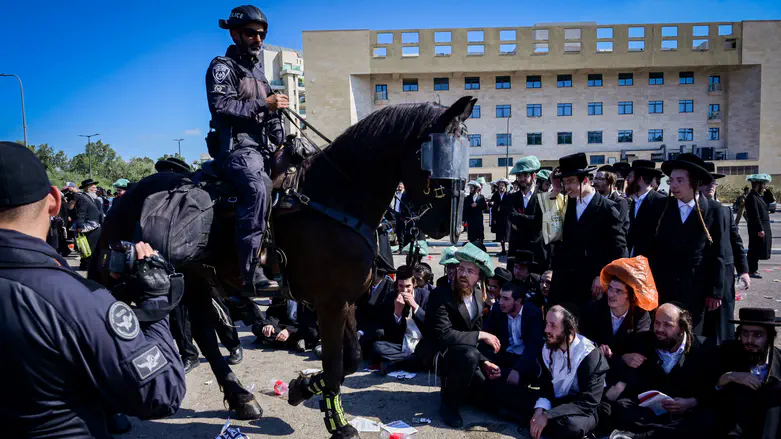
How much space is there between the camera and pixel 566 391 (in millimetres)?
4250

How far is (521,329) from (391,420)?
65.3 inches

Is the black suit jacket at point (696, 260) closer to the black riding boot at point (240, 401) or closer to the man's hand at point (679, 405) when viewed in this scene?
the man's hand at point (679, 405)

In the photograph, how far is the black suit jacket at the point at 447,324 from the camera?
15.4 feet

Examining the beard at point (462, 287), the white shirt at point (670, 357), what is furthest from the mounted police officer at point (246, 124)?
the white shirt at point (670, 357)

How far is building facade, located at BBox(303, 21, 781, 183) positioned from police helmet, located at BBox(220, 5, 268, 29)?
173 feet

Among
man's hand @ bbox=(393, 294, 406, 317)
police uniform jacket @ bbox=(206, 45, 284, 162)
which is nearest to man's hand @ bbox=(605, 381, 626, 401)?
man's hand @ bbox=(393, 294, 406, 317)

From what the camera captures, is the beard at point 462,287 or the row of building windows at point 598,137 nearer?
the beard at point 462,287

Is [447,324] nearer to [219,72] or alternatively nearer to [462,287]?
[462,287]

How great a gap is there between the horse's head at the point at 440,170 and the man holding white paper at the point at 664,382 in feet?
6.89

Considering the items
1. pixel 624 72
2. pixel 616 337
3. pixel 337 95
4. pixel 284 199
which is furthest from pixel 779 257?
pixel 624 72

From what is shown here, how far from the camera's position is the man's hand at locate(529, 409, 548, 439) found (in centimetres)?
391

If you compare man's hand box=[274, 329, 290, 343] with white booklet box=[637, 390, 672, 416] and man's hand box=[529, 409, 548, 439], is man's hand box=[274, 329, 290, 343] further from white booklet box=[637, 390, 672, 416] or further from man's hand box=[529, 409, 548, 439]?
white booklet box=[637, 390, 672, 416]

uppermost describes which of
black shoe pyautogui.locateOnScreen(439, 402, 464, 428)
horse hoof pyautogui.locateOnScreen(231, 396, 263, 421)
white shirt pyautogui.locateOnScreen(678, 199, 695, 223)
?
white shirt pyautogui.locateOnScreen(678, 199, 695, 223)

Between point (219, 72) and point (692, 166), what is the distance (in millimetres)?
4296
